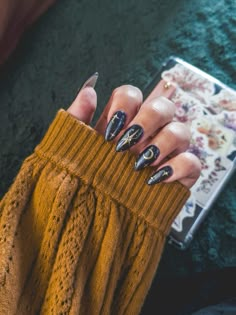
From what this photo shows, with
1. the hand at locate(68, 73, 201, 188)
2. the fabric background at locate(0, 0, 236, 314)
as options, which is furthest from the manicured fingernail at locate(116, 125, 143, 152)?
the fabric background at locate(0, 0, 236, 314)

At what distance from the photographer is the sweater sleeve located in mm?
488

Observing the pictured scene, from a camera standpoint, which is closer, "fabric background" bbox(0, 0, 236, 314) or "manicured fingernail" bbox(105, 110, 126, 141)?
"manicured fingernail" bbox(105, 110, 126, 141)

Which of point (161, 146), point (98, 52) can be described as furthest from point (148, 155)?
point (98, 52)

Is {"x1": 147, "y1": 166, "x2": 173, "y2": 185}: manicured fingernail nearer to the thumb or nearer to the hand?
the hand

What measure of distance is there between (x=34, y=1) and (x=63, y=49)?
0.12 meters

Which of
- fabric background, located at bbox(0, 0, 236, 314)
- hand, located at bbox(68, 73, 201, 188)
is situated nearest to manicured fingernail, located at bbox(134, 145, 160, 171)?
hand, located at bbox(68, 73, 201, 188)

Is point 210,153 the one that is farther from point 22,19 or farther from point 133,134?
point 22,19

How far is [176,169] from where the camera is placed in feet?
1.67

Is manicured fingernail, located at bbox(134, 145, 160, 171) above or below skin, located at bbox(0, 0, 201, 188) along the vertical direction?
below

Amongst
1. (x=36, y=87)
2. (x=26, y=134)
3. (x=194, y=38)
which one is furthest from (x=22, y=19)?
(x=194, y=38)

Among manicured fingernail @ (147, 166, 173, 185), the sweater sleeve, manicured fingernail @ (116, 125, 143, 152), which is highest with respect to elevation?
manicured fingernail @ (116, 125, 143, 152)

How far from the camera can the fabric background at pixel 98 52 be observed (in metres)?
0.89

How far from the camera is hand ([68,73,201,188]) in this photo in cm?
50

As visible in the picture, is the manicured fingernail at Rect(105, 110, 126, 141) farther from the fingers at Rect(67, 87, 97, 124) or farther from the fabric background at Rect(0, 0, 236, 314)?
the fabric background at Rect(0, 0, 236, 314)
